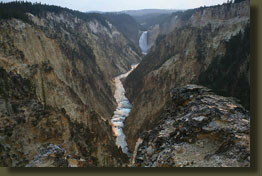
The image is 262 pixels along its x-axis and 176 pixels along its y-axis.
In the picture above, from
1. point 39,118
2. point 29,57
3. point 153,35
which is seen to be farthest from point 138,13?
point 39,118

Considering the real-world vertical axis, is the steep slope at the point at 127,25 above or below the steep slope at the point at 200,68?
above

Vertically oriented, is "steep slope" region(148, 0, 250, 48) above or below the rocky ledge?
above

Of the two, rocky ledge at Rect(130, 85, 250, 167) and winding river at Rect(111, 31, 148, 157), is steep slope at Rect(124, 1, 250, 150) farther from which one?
rocky ledge at Rect(130, 85, 250, 167)

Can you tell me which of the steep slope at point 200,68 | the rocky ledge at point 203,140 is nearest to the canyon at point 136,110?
the rocky ledge at point 203,140

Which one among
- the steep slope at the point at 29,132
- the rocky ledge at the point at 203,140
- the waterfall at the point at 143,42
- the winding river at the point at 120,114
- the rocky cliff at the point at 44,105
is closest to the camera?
the rocky ledge at the point at 203,140

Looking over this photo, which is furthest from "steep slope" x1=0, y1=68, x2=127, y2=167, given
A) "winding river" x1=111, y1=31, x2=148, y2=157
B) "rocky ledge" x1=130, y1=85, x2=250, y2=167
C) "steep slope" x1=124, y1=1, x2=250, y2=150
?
"winding river" x1=111, y1=31, x2=148, y2=157

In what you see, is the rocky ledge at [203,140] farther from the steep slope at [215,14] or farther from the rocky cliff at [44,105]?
the steep slope at [215,14]

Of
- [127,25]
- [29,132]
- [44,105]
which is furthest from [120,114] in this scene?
[127,25]
